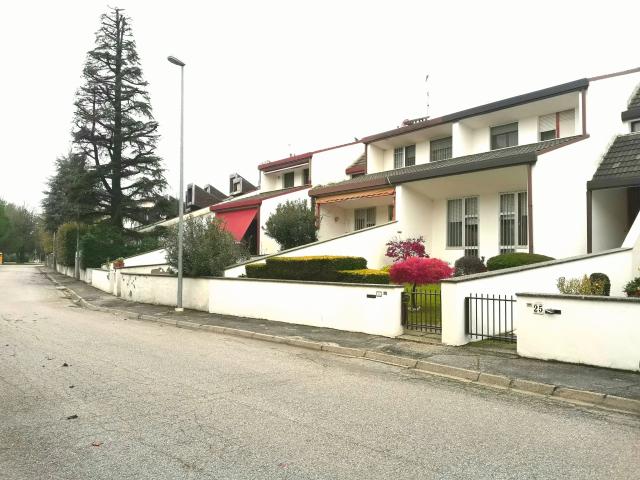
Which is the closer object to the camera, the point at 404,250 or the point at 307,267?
the point at 307,267

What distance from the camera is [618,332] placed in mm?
7781

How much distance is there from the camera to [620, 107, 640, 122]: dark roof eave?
1738 centimetres

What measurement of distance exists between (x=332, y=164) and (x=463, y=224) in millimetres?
10952

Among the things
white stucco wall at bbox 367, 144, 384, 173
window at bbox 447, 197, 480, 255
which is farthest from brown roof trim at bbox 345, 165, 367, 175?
window at bbox 447, 197, 480, 255

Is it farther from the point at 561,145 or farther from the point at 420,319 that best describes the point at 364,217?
the point at 420,319

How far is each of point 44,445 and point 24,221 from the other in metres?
93.0

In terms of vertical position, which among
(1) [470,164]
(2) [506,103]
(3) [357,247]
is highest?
(2) [506,103]

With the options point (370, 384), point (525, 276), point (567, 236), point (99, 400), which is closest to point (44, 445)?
point (99, 400)

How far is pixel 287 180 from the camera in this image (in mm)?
33031

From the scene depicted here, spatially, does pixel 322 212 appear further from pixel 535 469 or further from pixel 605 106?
pixel 535 469

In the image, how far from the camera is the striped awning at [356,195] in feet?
67.8

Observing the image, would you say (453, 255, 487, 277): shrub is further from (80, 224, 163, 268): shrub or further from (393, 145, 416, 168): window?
(80, 224, 163, 268): shrub

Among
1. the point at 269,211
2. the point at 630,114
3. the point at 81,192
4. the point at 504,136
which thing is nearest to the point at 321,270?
the point at 504,136

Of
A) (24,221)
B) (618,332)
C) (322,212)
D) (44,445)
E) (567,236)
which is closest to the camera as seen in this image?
(44,445)
